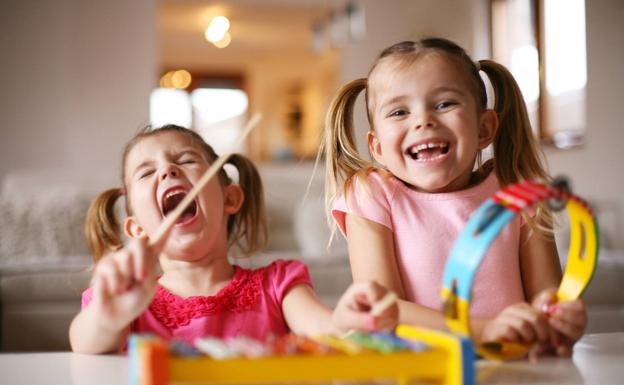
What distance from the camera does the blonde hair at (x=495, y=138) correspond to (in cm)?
96

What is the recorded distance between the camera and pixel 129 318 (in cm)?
62

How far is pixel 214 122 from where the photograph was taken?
18.7 feet

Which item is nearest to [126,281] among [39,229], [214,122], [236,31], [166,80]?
[39,229]

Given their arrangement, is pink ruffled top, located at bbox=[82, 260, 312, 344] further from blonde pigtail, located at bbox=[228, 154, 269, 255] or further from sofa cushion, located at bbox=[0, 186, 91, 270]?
sofa cushion, located at bbox=[0, 186, 91, 270]

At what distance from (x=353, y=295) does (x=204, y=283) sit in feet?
1.43

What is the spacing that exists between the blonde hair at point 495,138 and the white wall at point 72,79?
4.13m

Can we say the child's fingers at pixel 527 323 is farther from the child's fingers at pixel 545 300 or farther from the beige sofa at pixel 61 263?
the beige sofa at pixel 61 263

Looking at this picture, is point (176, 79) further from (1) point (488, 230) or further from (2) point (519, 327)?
(1) point (488, 230)

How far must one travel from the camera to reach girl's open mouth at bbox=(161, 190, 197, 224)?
941 mm

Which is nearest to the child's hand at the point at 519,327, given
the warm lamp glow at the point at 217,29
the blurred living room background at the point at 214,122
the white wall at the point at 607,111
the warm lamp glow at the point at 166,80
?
the blurred living room background at the point at 214,122

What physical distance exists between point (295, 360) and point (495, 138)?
0.62 meters

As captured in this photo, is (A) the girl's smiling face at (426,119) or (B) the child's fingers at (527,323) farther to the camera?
(A) the girl's smiling face at (426,119)

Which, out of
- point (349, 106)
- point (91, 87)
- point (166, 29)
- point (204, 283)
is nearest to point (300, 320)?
point (204, 283)

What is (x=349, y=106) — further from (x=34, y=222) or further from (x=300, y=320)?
(x=34, y=222)
